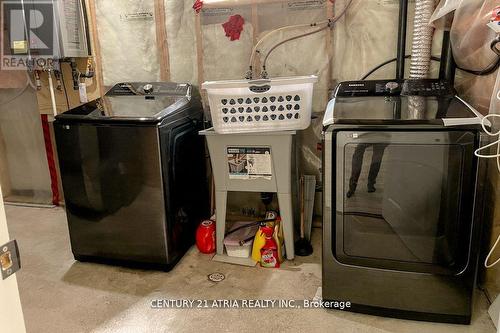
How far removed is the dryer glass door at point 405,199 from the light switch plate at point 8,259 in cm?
136

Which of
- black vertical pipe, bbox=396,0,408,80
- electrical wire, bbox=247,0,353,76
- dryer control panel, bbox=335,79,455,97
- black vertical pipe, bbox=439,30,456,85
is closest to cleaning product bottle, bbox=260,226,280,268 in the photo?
dryer control panel, bbox=335,79,455,97

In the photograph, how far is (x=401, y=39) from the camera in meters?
2.40

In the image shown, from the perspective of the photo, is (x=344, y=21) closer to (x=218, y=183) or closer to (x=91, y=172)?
(x=218, y=183)

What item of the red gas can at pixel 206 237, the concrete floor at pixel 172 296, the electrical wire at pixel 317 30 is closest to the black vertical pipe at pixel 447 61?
the electrical wire at pixel 317 30

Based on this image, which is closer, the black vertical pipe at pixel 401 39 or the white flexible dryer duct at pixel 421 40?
the white flexible dryer duct at pixel 421 40

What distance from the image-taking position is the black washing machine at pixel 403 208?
169 cm

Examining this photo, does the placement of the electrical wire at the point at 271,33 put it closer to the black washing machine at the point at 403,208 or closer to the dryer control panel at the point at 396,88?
the dryer control panel at the point at 396,88

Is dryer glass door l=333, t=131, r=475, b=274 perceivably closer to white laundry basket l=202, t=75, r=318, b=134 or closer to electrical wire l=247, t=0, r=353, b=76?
white laundry basket l=202, t=75, r=318, b=134

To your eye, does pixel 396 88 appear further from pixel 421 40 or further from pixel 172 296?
pixel 172 296

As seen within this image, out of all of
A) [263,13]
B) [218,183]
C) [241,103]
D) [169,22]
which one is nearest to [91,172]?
[218,183]

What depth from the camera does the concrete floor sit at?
1.91 metres

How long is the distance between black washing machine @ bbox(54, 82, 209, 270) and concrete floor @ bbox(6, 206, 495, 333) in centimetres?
14

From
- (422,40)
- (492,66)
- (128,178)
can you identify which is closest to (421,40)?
(422,40)

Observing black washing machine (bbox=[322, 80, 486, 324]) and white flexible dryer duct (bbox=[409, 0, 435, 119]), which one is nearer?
black washing machine (bbox=[322, 80, 486, 324])
